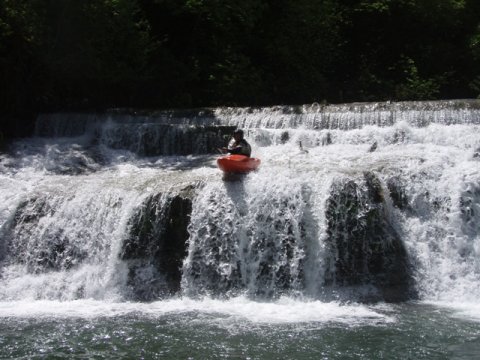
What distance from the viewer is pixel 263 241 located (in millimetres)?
9023

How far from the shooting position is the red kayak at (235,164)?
960 cm

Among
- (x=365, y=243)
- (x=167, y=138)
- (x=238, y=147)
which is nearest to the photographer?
(x=365, y=243)

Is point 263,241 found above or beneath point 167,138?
beneath

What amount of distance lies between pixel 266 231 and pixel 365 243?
146 cm

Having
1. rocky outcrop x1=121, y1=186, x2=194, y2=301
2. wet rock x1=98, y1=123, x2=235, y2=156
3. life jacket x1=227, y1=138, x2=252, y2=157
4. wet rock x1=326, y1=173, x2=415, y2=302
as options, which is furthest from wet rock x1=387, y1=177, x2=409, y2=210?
wet rock x1=98, y1=123, x2=235, y2=156

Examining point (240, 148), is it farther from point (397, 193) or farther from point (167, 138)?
point (167, 138)

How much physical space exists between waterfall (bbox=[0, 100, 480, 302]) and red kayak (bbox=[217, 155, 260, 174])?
0.70 ft

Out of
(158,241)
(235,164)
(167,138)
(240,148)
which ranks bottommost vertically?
(158,241)

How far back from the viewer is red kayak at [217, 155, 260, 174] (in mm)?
9602

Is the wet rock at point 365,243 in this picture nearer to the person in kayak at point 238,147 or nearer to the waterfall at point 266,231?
the waterfall at point 266,231

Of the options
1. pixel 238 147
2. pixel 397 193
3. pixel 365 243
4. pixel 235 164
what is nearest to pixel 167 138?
pixel 238 147

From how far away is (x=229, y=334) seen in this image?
22.0 feet

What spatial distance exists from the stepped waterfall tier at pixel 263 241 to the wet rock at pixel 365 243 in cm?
2

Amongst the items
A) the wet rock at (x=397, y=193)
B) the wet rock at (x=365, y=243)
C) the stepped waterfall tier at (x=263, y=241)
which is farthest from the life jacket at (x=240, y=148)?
the wet rock at (x=397, y=193)
